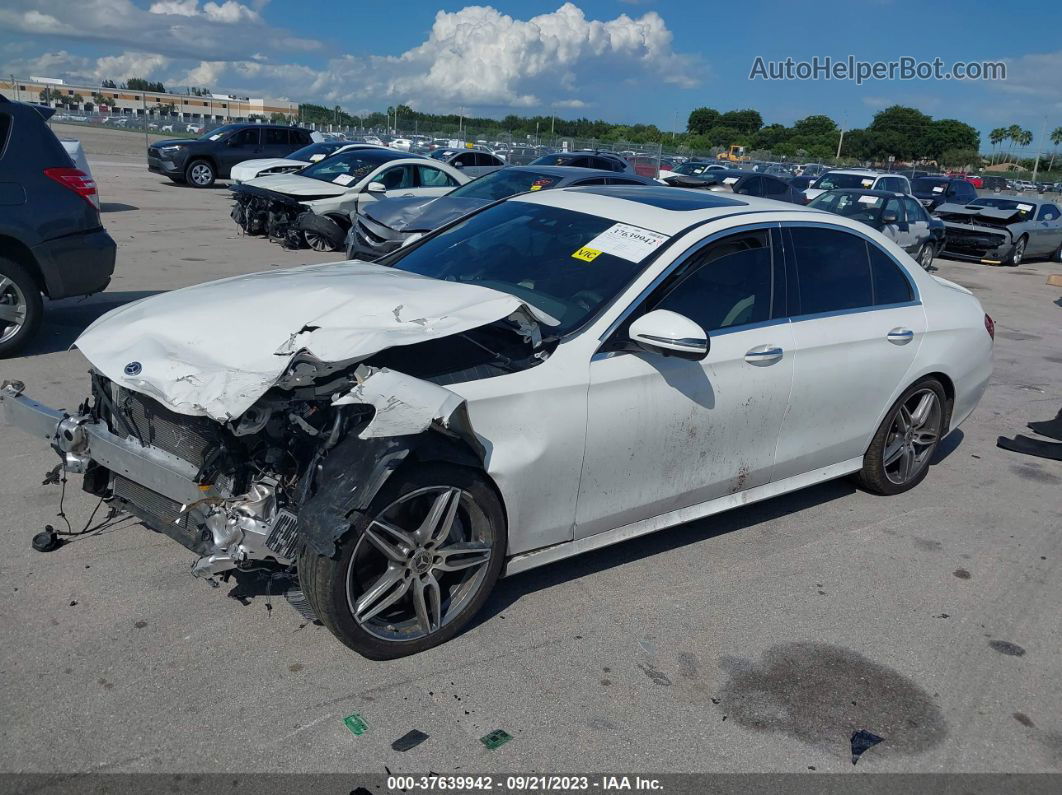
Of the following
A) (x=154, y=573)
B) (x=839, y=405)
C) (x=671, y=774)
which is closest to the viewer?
(x=671, y=774)

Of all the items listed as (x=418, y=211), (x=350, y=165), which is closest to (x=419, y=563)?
(x=418, y=211)

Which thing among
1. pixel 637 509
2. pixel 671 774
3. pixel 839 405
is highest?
pixel 839 405

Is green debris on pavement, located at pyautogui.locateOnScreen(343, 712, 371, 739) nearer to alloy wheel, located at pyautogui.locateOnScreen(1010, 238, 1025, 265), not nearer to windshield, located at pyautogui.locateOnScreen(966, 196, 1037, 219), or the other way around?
alloy wheel, located at pyautogui.locateOnScreen(1010, 238, 1025, 265)

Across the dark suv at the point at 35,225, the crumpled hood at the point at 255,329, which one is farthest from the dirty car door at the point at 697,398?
the dark suv at the point at 35,225

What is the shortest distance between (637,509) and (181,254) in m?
10.4

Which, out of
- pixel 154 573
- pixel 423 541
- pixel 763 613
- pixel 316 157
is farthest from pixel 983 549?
pixel 316 157

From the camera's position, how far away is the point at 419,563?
138 inches

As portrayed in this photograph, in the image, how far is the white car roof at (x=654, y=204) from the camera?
455 cm

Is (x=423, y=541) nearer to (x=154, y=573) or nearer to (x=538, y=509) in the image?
(x=538, y=509)

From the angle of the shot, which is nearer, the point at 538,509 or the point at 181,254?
the point at 538,509

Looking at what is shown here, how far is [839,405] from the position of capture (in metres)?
4.98

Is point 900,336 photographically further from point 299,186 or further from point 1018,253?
point 1018,253

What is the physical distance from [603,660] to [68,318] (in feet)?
22.5

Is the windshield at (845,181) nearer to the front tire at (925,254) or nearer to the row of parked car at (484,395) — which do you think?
the front tire at (925,254)
